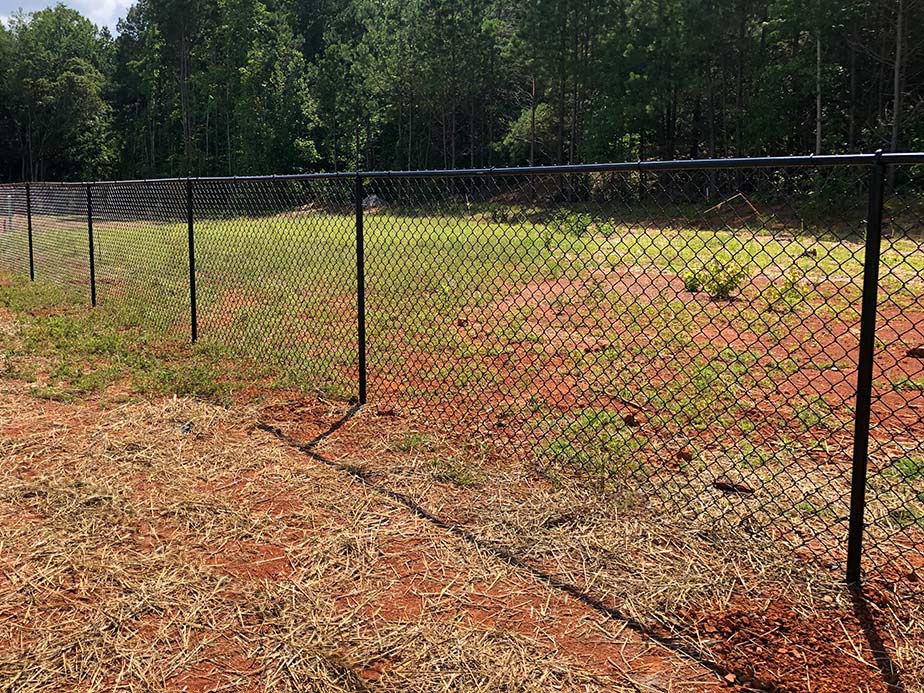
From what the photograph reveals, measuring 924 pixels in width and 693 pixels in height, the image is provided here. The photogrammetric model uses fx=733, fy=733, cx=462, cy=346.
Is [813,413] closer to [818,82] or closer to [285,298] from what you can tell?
[285,298]

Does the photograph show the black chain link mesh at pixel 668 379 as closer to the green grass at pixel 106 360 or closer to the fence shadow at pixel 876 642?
the fence shadow at pixel 876 642

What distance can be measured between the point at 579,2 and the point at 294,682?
32744 mm

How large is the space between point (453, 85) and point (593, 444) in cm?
→ 3625

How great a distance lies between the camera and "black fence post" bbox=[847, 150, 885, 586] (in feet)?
7.76

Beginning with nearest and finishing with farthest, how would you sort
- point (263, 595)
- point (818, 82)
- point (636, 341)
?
point (263, 595) → point (636, 341) → point (818, 82)

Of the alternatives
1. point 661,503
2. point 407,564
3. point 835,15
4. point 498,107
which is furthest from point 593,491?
point 498,107

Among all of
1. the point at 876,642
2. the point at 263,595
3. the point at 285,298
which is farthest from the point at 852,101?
the point at 263,595

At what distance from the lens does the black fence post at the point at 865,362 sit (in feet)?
7.76

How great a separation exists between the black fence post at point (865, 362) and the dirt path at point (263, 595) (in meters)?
0.82

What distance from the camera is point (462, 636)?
2.33 metres

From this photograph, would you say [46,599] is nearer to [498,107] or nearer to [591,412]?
[591,412]

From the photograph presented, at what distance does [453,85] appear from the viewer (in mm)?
37406

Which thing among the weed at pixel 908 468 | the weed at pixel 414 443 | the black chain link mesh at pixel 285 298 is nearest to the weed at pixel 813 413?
the weed at pixel 908 468

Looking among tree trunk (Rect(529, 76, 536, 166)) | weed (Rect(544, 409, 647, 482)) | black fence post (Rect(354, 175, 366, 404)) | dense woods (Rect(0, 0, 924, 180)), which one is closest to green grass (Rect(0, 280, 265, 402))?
black fence post (Rect(354, 175, 366, 404))
